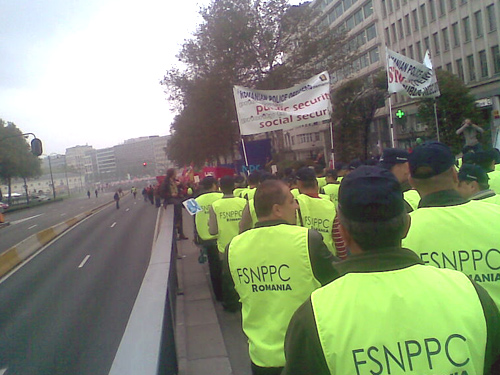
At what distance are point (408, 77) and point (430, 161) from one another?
33.5 ft

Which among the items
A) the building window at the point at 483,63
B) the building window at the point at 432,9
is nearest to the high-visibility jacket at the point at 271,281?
the building window at the point at 483,63

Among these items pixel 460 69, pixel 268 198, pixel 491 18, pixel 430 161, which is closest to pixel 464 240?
pixel 430 161

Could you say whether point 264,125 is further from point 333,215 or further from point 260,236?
point 260,236

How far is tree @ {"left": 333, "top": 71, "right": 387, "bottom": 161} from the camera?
37.8 metres

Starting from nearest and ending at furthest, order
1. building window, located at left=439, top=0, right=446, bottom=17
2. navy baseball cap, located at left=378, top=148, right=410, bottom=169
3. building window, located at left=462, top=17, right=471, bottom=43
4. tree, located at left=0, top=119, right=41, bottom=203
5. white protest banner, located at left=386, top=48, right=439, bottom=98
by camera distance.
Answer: navy baseball cap, located at left=378, top=148, right=410, bottom=169 → white protest banner, located at left=386, top=48, right=439, bottom=98 → building window, located at left=462, top=17, right=471, bottom=43 → building window, located at left=439, top=0, right=446, bottom=17 → tree, located at left=0, top=119, right=41, bottom=203

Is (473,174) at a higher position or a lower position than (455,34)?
lower

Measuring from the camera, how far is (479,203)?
2738 millimetres

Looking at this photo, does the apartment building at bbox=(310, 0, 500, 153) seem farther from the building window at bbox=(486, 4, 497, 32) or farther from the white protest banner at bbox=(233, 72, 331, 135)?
the white protest banner at bbox=(233, 72, 331, 135)

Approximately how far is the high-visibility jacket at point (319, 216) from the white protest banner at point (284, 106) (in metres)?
6.04

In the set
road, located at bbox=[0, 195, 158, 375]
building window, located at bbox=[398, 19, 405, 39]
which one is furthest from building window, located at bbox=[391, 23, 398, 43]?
road, located at bbox=[0, 195, 158, 375]

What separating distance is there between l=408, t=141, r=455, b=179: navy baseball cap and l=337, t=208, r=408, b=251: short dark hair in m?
1.14

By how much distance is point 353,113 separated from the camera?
129 feet

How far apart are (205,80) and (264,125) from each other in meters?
21.2

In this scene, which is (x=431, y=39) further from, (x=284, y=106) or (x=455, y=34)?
(x=284, y=106)
